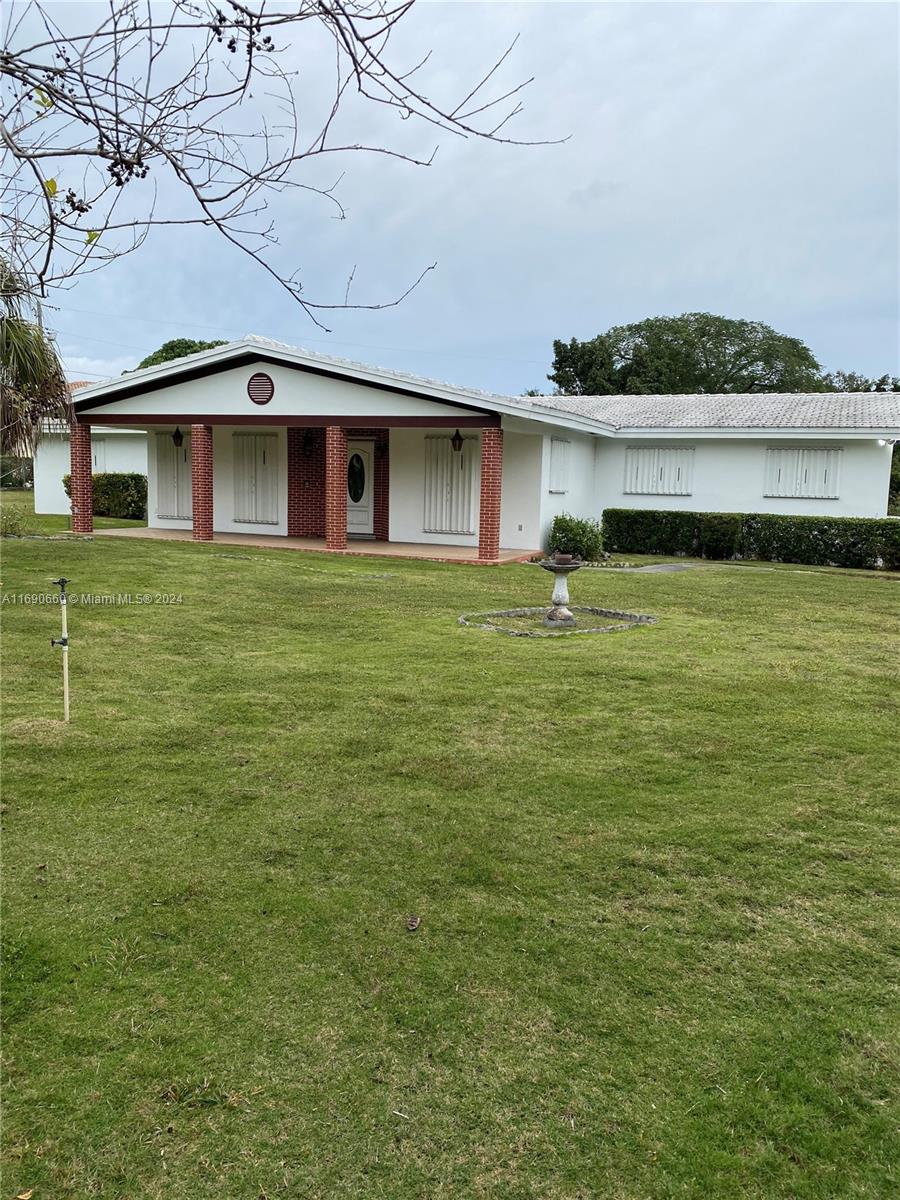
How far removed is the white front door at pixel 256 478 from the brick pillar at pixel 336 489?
11.0ft

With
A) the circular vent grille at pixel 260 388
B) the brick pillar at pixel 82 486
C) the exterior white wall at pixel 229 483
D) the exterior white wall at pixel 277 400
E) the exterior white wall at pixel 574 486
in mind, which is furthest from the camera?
the exterior white wall at pixel 229 483

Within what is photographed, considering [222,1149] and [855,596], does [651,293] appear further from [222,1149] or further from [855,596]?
[222,1149]

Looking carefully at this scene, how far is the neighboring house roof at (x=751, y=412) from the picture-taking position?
20.2 metres

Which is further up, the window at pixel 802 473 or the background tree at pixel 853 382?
the background tree at pixel 853 382

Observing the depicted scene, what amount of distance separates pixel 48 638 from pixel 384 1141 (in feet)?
24.1

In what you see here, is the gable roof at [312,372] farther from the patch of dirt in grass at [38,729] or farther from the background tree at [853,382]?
the background tree at [853,382]

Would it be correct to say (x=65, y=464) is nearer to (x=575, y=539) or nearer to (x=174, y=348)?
(x=575, y=539)

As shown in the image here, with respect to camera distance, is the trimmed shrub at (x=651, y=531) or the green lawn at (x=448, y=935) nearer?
the green lawn at (x=448, y=935)

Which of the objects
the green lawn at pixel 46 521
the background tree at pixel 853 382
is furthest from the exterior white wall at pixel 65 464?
the background tree at pixel 853 382

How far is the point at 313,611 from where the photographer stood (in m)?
11.0

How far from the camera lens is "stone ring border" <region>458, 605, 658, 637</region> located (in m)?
9.95

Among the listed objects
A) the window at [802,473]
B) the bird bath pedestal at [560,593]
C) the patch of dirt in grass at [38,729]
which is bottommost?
the patch of dirt in grass at [38,729]

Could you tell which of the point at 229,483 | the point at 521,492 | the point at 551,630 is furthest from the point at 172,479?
the point at 551,630

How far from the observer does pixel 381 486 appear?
68.6 feet
